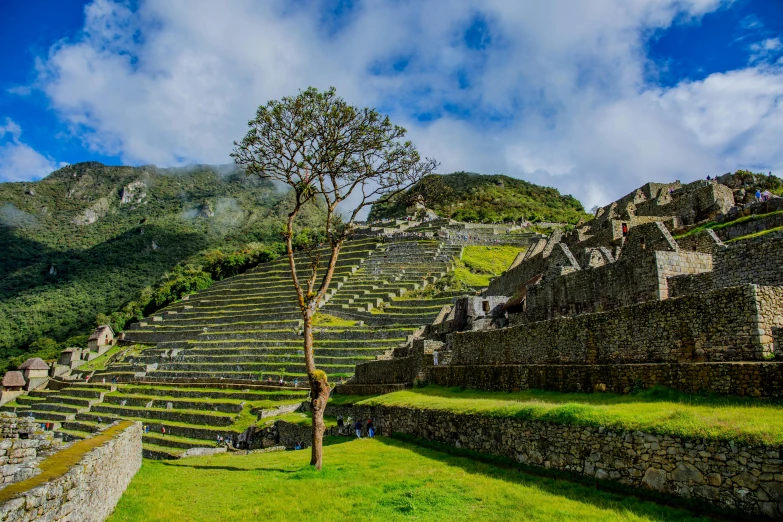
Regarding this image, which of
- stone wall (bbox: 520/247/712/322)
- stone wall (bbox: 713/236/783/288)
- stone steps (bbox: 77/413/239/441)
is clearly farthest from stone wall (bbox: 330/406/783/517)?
stone steps (bbox: 77/413/239/441)

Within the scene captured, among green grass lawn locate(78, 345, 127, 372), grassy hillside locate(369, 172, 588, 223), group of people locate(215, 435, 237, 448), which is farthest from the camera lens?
grassy hillside locate(369, 172, 588, 223)

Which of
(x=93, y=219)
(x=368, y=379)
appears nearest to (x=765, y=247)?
(x=368, y=379)

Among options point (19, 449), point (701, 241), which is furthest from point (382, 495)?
point (701, 241)

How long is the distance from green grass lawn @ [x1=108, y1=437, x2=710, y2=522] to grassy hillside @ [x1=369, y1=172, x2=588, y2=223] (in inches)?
2928

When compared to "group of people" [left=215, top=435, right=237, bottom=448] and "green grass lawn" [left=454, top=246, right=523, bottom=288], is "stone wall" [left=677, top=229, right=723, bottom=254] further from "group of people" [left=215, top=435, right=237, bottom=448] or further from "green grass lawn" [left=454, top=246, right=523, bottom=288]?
"green grass lawn" [left=454, top=246, right=523, bottom=288]

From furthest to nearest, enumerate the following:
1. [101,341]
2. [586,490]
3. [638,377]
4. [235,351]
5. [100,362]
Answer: [101,341]
[100,362]
[235,351]
[638,377]
[586,490]

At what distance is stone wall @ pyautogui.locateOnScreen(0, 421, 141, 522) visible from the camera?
5000mm

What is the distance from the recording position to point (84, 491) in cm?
679

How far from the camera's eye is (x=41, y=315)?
90625 mm

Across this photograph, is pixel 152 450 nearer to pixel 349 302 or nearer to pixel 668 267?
pixel 349 302

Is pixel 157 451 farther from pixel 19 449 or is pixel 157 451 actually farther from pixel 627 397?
pixel 627 397

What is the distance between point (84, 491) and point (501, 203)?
11399cm

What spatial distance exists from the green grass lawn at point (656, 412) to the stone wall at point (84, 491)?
23.3ft

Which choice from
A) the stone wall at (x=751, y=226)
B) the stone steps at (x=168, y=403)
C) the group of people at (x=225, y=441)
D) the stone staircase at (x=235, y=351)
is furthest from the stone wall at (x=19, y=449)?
the stone steps at (x=168, y=403)
